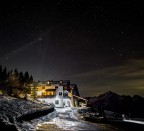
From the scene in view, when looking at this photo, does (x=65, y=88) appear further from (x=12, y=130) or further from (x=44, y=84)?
(x=12, y=130)

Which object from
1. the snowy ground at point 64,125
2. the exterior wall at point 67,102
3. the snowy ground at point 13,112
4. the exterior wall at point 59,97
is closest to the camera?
the snowy ground at point 13,112

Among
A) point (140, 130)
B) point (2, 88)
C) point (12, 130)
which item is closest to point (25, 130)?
point (12, 130)

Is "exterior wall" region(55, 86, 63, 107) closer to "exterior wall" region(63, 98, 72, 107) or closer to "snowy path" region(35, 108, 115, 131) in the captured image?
→ "exterior wall" region(63, 98, 72, 107)

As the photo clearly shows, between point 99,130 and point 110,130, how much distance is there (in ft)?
3.98

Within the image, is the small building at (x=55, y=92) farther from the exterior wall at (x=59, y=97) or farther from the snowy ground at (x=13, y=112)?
the snowy ground at (x=13, y=112)

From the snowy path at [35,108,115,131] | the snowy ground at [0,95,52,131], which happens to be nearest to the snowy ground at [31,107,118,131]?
the snowy path at [35,108,115,131]

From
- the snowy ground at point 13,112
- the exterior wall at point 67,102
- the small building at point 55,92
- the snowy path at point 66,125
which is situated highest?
the small building at point 55,92

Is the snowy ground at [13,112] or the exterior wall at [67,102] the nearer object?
the snowy ground at [13,112]

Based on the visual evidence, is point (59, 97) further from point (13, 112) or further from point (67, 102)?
point (13, 112)

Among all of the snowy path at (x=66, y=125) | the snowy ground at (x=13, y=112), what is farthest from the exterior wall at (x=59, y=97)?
the snowy path at (x=66, y=125)

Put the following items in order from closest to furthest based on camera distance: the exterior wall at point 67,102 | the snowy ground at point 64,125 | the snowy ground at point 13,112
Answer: the snowy ground at point 13,112 < the snowy ground at point 64,125 < the exterior wall at point 67,102

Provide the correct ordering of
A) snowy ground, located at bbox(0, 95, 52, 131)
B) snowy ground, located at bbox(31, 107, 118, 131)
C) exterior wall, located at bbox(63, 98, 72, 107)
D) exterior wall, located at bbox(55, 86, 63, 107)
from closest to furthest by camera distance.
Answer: snowy ground, located at bbox(0, 95, 52, 131) → snowy ground, located at bbox(31, 107, 118, 131) → exterior wall, located at bbox(55, 86, 63, 107) → exterior wall, located at bbox(63, 98, 72, 107)

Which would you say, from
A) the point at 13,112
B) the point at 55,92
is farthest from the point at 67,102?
the point at 13,112

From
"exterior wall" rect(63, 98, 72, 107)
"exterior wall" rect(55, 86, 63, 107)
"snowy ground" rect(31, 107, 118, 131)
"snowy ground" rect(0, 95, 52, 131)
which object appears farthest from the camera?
"exterior wall" rect(63, 98, 72, 107)
